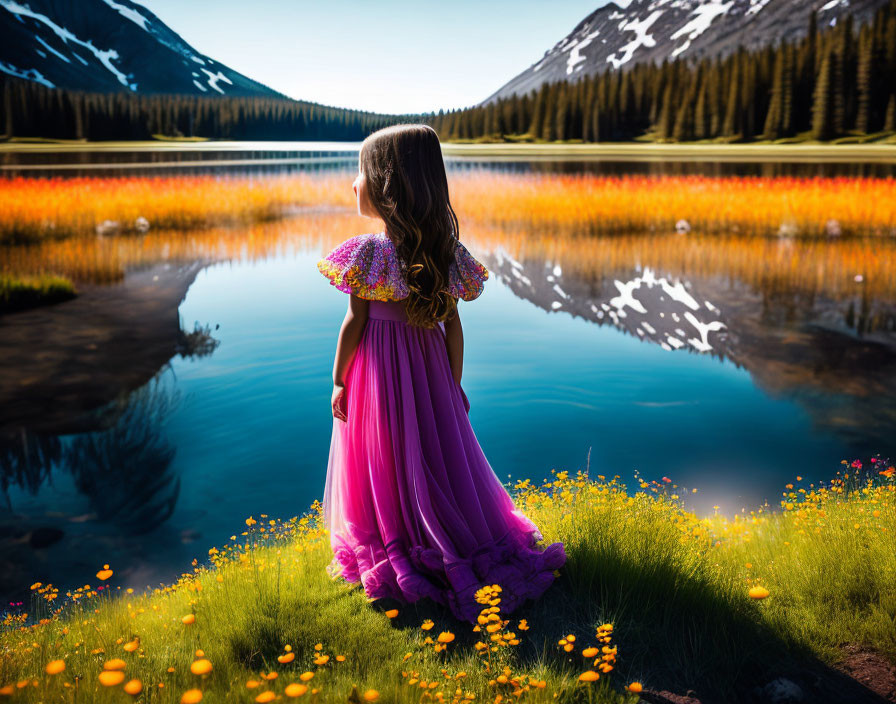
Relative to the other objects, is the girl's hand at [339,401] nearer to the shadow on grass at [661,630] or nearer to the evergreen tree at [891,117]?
the shadow on grass at [661,630]

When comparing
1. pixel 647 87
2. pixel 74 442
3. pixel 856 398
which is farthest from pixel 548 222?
pixel 647 87

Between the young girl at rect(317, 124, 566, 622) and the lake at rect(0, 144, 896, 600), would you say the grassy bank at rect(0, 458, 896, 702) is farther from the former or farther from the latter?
the lake at rect(0, 144, 896, 600)

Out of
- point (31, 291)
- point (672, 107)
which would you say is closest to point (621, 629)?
point (31, 291)

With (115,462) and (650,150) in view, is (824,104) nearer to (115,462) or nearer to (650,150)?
(650,150)

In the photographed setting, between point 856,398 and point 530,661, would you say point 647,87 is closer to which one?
point 856,398

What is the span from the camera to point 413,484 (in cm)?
351

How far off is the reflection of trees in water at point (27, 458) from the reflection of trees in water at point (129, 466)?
0.56 ft

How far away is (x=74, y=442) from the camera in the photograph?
714 centimetres

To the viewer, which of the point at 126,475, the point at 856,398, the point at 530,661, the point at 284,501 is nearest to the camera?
the point at 530,661

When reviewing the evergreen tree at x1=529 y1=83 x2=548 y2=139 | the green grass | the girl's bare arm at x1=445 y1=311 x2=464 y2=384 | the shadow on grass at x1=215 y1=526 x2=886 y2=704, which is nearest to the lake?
the green grass

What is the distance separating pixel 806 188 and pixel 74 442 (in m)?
27.7

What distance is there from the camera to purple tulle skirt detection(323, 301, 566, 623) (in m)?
3.46

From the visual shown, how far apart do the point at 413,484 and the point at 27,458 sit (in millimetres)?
4982

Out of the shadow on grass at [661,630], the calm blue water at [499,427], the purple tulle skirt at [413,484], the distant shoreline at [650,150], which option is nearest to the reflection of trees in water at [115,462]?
the calm blue water at [499,427]
